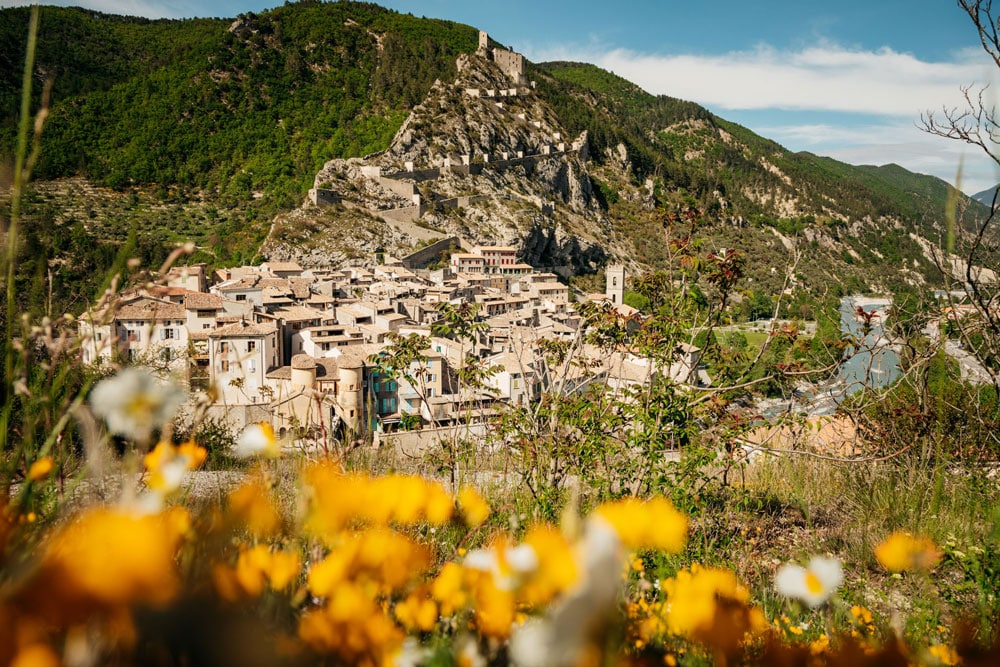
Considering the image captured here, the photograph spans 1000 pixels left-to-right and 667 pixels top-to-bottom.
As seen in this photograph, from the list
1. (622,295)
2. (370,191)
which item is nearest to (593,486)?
(622,295)

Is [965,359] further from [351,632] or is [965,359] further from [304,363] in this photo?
[304,363]

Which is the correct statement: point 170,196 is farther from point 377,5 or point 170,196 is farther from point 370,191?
point 377,5

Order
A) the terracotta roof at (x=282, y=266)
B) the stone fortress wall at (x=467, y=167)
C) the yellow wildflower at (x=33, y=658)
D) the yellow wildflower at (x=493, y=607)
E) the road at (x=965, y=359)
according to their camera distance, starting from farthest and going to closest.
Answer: the stone fortress wall at (x=467, y=167)
the terracotta roof at (x=282, y=266)
the road at (x=965, y=359)
the yellow wildflower at (x=493, y=607)
the yellow wildflower at (x=33, y=658)

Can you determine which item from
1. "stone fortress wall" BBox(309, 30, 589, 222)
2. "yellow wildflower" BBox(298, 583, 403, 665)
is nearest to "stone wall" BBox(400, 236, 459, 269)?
"stone fortress wall" BBox(309, 30, 589, 222)

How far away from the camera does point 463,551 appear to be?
1228 millimetres

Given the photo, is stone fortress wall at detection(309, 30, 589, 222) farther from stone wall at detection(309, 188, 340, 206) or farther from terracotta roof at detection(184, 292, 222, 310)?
terracotta roof at detection(184, 292, 222, 310)

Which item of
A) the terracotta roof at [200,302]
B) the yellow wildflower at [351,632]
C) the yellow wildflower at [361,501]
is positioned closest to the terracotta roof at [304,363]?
the terracotta roof at [200,302]

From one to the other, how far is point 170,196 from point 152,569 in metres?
64.6

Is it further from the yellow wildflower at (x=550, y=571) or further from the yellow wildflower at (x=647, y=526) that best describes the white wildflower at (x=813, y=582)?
the yellow wildflower at (x=550, y=571)

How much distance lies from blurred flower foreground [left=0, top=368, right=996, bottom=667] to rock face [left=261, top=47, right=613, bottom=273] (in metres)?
40.4

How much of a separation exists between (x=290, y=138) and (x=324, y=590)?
76560 mm

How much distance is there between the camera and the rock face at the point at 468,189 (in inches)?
1708

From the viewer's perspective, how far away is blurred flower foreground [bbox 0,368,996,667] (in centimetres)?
37

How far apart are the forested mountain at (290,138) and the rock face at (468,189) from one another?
78 cm
